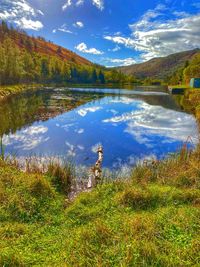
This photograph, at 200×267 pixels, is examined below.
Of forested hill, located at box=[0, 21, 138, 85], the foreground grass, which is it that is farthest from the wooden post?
forested hill, located at box=[0, 21, 138, 85]

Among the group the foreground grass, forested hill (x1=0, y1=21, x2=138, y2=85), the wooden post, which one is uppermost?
forested hill (x1=0, y1=21, x2=138, y2=85)

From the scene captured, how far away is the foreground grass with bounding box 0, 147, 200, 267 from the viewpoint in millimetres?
6402

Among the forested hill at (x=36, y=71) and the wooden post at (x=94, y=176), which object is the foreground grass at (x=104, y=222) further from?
the forested hill at (x=36, y=71)

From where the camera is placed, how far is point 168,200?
9.97 meters

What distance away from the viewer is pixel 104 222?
8180mm

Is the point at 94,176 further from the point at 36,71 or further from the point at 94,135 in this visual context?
the point at 36,71

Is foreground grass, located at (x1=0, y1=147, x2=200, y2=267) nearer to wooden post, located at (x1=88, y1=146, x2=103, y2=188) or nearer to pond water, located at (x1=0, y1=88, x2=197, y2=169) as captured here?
wooden post, located at (x1=88, y1=146, x2=103, y2=188)

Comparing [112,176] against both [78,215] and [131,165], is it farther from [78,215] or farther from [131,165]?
[78,215]

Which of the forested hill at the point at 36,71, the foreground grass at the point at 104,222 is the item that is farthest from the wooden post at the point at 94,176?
the forested hill at the point at 36,71

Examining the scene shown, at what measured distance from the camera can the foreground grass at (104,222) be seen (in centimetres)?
640

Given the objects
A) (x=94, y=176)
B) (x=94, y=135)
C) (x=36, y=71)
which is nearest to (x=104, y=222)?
(x=94, y=176)

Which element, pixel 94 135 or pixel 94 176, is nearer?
pixel 94 176

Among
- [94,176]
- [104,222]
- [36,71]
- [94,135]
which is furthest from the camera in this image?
[36,71]

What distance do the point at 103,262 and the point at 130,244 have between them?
87 cm
